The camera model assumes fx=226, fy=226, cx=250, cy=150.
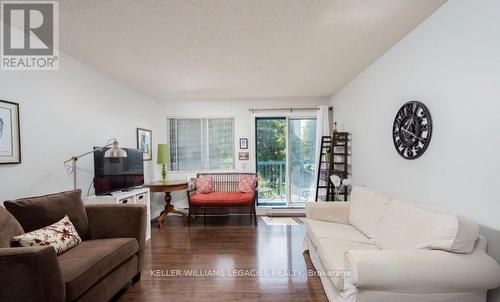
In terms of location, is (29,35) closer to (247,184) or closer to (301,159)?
(247,184)

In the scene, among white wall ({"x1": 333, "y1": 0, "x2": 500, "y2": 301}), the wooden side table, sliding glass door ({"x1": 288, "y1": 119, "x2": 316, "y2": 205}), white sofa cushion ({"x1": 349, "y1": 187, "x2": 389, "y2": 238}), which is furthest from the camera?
sliding glass door ({"x1": 288, "y1": 119, "x2": 316, "y2": 205})

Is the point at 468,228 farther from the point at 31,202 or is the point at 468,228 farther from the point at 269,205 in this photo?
the point at 269,205

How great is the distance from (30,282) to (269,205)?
3823 millimetres

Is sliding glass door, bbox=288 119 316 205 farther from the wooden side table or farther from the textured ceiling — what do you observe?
the wooden side table

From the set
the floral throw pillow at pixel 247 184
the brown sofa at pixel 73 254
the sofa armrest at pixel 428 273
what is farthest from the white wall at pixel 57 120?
the sofa armrest at pixel 428 273

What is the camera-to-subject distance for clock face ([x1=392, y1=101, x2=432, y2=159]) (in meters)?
1.90

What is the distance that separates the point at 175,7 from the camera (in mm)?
1703

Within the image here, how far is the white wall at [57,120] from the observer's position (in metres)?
2.03

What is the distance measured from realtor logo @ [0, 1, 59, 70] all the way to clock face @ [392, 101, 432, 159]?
9.95 ft

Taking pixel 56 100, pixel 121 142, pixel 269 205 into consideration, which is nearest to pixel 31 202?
pixel 56 100

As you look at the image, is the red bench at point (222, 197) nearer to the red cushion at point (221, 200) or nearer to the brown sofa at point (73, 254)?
the red cushion at point (221, 200)

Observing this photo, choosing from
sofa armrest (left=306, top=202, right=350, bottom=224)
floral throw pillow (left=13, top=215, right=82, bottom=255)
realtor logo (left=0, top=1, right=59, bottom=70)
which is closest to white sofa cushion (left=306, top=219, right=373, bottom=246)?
sofa armrest (left=306, top=202, right=350, bottom=224)

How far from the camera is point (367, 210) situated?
2.33m

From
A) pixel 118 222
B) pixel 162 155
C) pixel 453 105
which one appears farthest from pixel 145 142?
pixel 453 105
